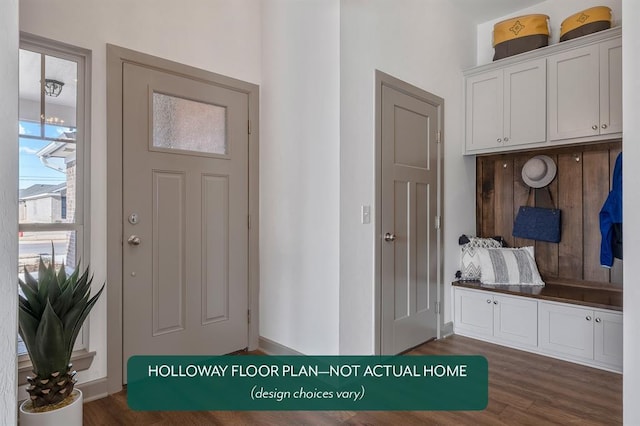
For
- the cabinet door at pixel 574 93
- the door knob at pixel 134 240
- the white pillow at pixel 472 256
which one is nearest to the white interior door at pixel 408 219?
the white pillow at pixel 472 256

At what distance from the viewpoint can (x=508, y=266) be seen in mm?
3182

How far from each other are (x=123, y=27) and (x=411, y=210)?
2.18m

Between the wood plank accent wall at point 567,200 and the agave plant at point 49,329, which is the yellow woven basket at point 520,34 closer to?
the wood plank accent wall at point 567,200

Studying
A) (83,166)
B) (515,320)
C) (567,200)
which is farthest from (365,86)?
(515,320)

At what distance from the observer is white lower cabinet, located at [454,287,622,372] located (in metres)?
2.54

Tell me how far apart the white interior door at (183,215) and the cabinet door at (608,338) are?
241 cm

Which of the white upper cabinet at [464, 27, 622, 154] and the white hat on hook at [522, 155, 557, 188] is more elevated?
the white upper cabinet at [464, 27, 622, 154]

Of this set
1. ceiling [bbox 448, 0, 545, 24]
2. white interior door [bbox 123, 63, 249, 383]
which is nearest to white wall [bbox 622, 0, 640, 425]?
ceiling [bbox 448, 0, 545, 24]

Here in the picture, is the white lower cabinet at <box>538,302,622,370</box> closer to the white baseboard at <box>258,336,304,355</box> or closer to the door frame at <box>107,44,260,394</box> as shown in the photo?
the white baseboard at <box>258,336,304,355</box>

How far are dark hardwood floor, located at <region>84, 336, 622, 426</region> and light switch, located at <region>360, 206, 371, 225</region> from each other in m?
1.09

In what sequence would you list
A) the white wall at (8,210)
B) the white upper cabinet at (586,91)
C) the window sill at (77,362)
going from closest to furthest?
the white wall at (8,210) → the window sill at (77,362) → the white upper cabinet at (586,91)

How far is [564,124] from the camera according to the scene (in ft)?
9.49

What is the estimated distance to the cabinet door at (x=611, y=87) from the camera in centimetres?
264

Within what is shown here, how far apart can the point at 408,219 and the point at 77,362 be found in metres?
2.21
